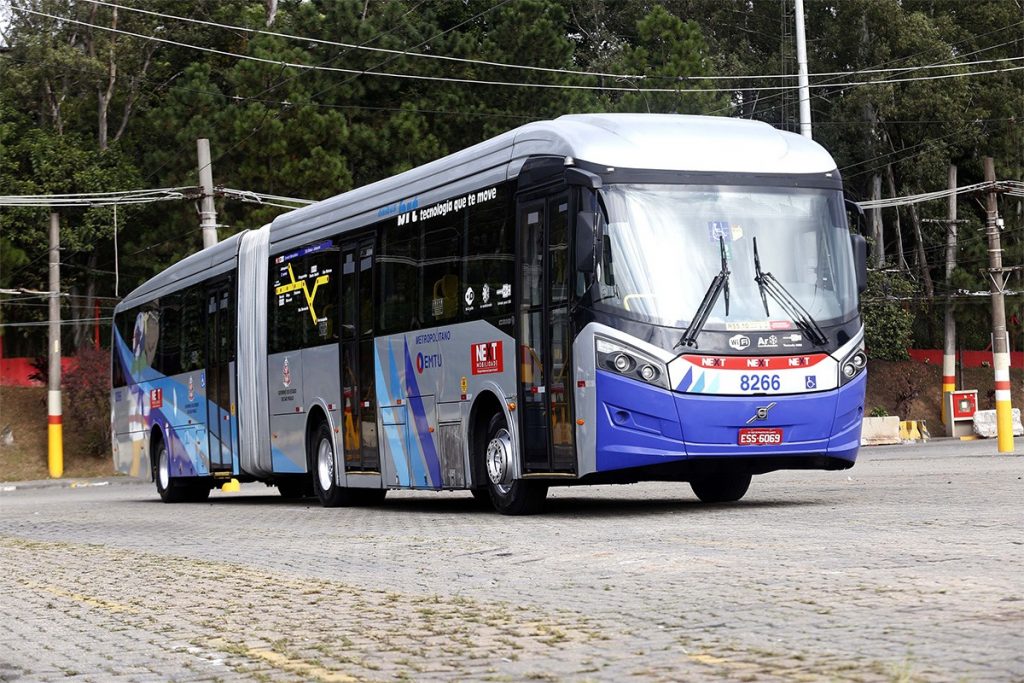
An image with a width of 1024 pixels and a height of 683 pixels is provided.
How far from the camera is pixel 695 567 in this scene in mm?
10680

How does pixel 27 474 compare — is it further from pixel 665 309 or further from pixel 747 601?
pixel 747 601

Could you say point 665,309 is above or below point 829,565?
above

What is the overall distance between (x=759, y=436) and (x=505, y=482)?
109 inches

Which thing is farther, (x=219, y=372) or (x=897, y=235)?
(x=897, y=235)

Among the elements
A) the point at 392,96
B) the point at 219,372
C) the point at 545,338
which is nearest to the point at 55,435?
the point at 392,96

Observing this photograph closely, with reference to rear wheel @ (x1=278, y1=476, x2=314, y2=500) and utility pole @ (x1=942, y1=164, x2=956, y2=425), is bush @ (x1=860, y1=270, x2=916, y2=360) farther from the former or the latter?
rear wheel @ (x1=278, y1=476, x2=314, y2=500)

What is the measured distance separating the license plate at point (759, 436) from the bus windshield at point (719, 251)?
923 mm

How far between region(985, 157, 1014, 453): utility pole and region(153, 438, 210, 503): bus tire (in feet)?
51.6

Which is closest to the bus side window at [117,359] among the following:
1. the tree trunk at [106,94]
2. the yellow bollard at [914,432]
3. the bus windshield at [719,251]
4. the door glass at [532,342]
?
the door glass at [532,342]

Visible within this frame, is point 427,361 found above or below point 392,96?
below

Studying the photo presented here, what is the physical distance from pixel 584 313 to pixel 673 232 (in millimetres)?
1121

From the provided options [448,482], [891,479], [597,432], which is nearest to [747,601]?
[597,432]

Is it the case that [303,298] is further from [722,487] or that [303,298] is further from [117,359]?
[117,359]

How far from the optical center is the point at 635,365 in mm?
15203
